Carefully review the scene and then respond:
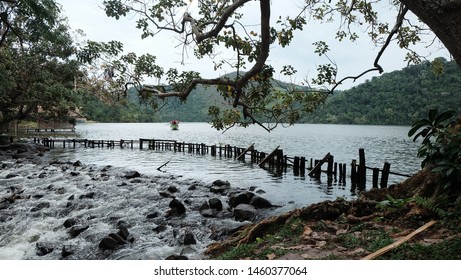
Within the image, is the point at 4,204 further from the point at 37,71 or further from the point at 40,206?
the point at 37,71

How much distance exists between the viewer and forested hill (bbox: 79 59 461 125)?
10.3 meters

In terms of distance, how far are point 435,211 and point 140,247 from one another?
5492mm

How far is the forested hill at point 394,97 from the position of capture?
11789 mm

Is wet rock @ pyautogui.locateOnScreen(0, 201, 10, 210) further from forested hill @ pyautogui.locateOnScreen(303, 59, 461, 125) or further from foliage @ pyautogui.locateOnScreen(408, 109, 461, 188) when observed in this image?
foliage @ pyautogui.locateOnScreen(408, 109, 461, 188)

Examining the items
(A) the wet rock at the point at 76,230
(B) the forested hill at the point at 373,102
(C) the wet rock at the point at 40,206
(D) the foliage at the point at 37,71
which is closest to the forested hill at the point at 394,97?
(B) the forested hill at the point at 373,102

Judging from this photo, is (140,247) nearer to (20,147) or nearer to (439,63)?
(439,63)

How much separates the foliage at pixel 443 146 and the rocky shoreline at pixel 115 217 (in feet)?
14.1

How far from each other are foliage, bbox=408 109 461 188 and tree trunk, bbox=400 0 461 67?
1.15 meters

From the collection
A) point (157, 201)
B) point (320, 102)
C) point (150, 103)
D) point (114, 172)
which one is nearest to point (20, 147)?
point (114, 172)

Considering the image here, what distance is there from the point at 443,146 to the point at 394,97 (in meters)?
18.1

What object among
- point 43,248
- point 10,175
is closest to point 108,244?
point 43,248

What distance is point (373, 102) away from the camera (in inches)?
941
